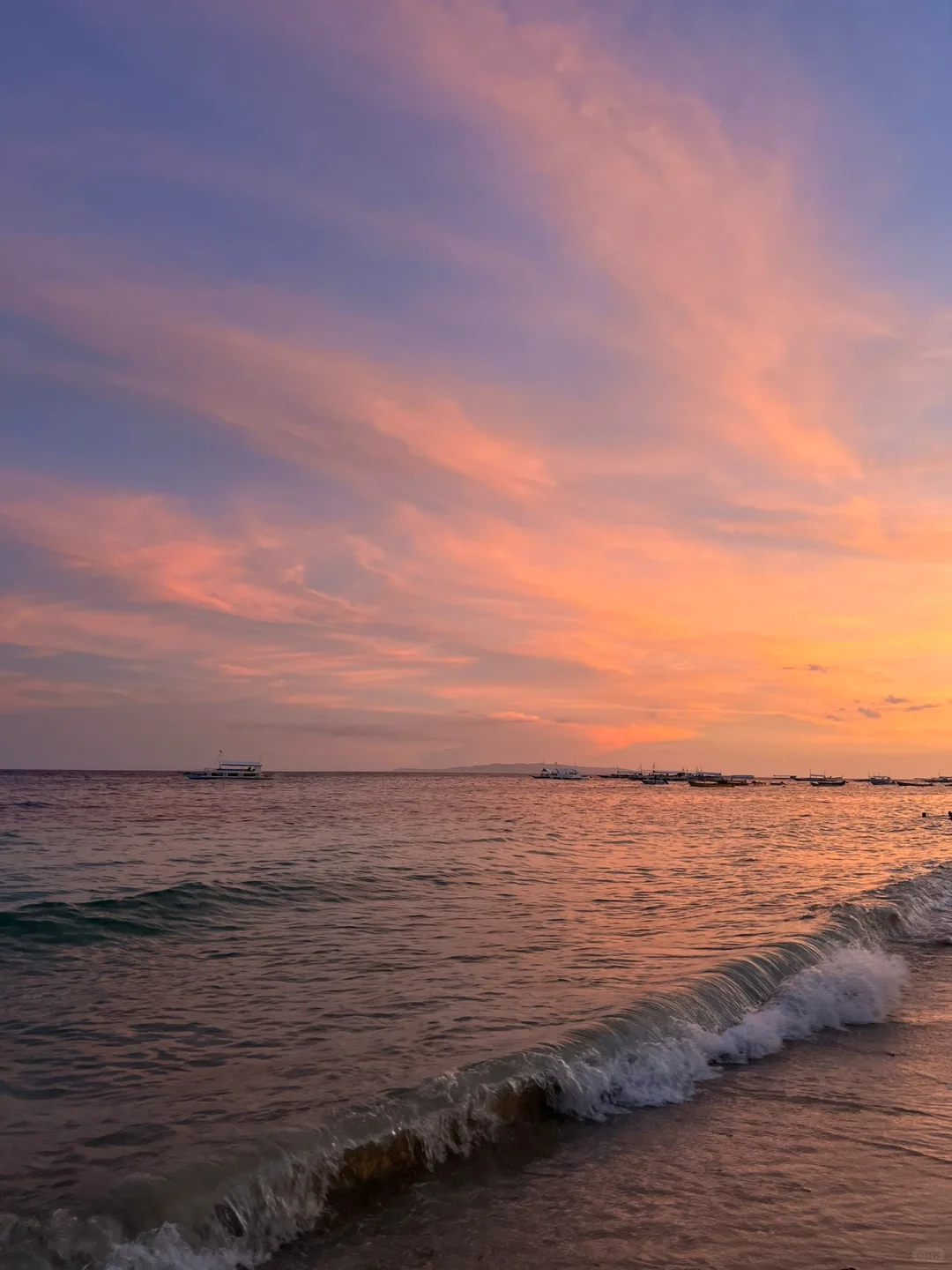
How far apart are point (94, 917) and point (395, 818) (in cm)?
3874

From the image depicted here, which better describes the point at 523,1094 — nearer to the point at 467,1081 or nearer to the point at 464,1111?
the point at 467,1081

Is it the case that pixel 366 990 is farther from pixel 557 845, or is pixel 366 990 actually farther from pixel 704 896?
pixel 557 845

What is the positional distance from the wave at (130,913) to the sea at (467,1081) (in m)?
0.13

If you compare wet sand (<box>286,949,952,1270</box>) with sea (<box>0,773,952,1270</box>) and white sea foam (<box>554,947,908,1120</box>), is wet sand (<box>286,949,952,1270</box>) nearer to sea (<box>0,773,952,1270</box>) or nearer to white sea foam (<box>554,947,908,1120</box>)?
sea (<box>0,773,952,1270</box>)

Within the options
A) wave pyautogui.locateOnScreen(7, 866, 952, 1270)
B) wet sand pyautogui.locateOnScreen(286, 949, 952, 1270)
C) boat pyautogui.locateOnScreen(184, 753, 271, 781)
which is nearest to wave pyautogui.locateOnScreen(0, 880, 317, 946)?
wave pyautogui.locateOnScreen(7, 866, 952, 1270)

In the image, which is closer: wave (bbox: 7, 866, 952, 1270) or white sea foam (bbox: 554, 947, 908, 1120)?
wave (bbox: 7, 866, 952, 1270)

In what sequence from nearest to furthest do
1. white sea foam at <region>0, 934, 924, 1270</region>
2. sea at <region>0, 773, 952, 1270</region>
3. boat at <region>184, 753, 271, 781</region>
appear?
white sea foam at <region>0, 934, 924, 1270</region> → sea at <region>0, 773, 952, 1270</region> → boat at <region>184, 753, 271, 781</region>

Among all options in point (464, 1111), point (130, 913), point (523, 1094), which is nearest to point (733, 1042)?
point (523, 1094)

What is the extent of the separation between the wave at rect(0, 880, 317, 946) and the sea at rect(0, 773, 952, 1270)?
127 millimetres

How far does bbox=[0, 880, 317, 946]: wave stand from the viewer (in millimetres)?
18094

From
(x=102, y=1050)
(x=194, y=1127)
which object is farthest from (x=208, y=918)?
(x=194, y=1127)

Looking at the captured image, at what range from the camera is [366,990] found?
13695 mm

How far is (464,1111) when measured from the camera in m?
9.08

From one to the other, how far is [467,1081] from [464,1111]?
0.50m
